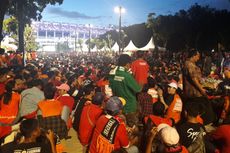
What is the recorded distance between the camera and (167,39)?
63.8 meters

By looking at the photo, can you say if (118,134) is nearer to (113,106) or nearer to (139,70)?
(113,106)

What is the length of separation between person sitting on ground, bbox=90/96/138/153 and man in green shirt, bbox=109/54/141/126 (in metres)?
1.85

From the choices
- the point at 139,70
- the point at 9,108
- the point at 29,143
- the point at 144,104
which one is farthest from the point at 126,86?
the point at 29,143

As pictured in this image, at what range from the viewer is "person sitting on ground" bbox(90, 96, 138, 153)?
582 cm

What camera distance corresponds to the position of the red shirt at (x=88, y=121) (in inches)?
273

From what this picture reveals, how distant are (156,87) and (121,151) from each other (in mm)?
5072

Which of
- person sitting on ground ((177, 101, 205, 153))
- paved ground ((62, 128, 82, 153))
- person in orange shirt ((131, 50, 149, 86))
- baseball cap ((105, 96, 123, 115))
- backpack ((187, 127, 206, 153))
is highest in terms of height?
person in orange shirt ((131, 50, 149, 86))

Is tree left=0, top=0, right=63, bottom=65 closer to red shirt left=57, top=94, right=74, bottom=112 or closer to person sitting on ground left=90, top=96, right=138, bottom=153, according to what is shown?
red shirt left=57, top=94, right=74, bottom=112

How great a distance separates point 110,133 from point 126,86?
7.44 ft

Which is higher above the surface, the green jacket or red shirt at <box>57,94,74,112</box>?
the green jacket

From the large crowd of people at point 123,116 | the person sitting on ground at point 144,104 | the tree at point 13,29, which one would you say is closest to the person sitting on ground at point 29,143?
the large crowd of people at point 123,116

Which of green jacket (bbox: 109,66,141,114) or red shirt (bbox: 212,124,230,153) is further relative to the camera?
green jacket (bbox: 109,66,141,114)

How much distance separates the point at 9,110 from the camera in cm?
773

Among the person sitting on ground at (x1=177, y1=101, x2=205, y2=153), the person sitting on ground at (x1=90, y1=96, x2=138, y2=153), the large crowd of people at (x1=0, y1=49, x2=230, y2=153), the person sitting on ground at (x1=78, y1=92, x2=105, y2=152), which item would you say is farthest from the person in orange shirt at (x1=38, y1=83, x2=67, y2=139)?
the person sitting on ground at (x1=177, y1=101, x2=205, y2=153)
